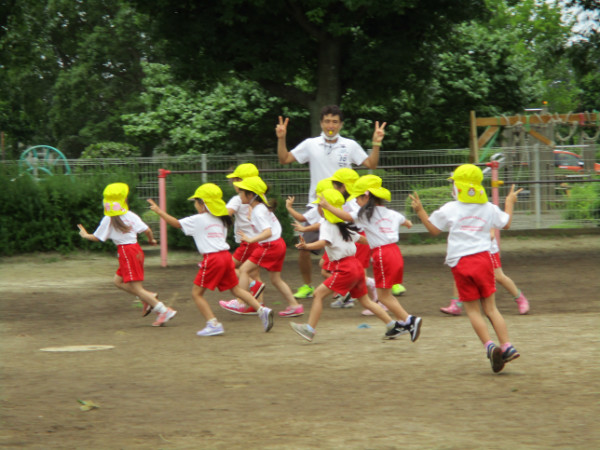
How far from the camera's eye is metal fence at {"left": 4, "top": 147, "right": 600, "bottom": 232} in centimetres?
1531

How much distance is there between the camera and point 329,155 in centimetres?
941

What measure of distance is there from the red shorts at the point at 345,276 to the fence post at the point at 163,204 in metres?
6.89

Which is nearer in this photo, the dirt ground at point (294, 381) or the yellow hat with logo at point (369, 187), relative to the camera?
the dirt ground at point (294, 381)

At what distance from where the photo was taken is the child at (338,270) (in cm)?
732

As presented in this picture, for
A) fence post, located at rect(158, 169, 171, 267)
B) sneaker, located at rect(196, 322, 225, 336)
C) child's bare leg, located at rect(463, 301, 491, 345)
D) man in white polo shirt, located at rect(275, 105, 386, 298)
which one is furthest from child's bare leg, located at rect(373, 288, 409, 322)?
fence post, located at rect(158, 169, 171, 267)

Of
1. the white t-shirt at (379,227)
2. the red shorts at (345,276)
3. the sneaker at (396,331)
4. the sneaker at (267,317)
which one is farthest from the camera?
the sneaker at (267,317)

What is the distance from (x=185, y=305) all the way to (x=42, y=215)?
5324mm

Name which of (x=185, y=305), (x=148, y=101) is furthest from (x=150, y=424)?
(x=148, y=101)

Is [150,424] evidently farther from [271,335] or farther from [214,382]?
[271,335]

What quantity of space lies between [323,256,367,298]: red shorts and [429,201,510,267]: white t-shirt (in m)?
1.23

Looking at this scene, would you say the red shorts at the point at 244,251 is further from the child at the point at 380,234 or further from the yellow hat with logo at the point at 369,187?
the yellow hat with logo at the point at 369,187

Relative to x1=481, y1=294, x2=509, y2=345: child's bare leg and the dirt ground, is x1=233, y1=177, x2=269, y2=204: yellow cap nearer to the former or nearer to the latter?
the dirt ground

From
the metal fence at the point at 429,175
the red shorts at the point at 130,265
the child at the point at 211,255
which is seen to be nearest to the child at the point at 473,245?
the child at the point at 211,255

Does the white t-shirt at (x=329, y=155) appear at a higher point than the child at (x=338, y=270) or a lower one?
higher
